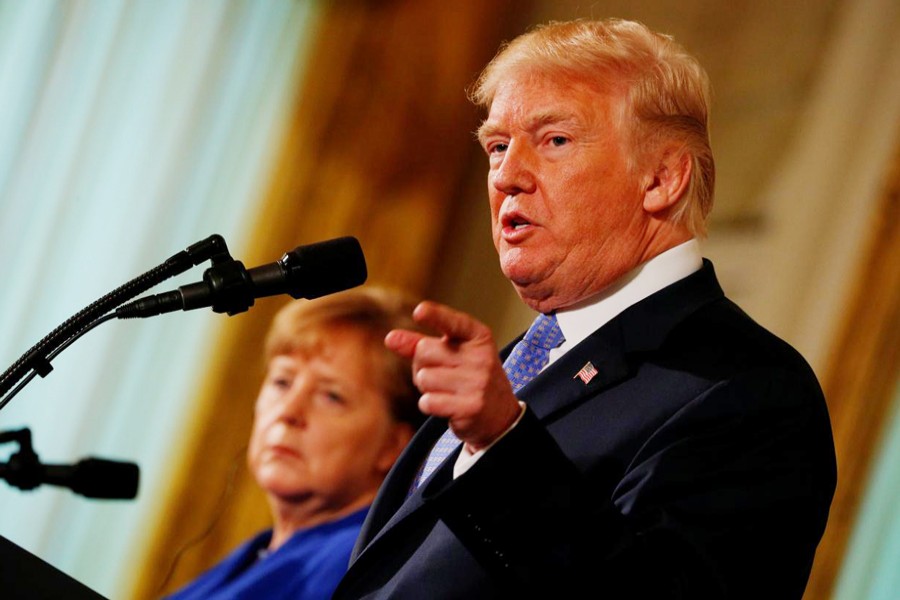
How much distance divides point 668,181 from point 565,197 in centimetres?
18

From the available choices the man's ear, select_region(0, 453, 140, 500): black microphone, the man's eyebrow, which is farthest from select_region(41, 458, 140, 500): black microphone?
the man's ear

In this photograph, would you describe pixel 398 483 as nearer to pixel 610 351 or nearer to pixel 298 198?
pixel 610 351

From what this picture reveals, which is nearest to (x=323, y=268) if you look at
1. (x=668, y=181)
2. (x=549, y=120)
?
(x=549, y=120)

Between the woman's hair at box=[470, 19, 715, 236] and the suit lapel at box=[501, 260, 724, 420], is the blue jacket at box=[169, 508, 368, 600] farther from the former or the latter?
the woman's hair at box=[470, 19, 715, 236]

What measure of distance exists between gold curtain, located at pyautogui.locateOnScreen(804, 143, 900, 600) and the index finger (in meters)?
2.22

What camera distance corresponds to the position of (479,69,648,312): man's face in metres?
1.88

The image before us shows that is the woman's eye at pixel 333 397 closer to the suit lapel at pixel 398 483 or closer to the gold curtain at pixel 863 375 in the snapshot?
the suit lapel at pixel 398 483

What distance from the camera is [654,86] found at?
6.33 ft

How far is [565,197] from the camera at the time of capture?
189 cm

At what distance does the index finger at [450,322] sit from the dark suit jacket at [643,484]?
0.40ft

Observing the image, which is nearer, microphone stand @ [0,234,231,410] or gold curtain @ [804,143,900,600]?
microphone stand @ [0,234,231,410]

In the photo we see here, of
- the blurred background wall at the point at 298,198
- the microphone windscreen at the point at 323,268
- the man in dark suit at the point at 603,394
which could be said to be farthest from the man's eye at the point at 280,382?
the microphone windscreen at the point at 323,268

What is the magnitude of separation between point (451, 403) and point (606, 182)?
31.9 inches

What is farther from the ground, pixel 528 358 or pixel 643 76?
pixel 643 76
